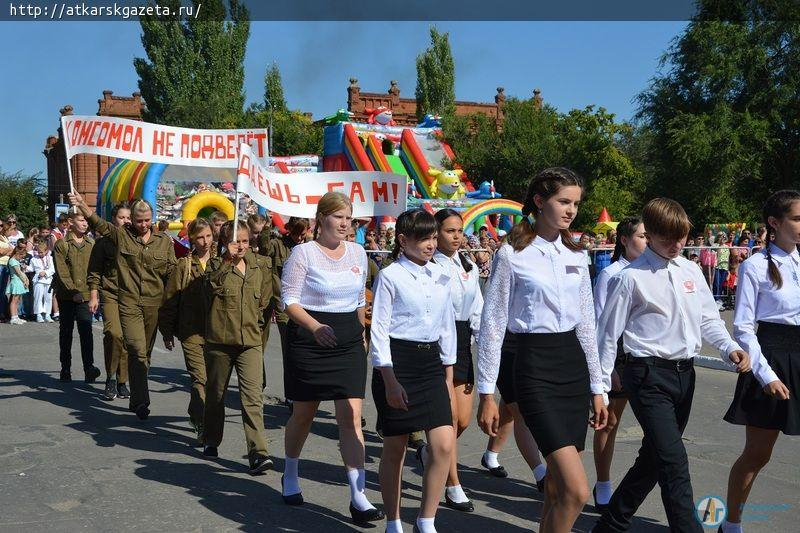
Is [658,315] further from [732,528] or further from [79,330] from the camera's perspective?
[79,330]

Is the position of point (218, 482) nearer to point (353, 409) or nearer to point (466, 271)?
point (353, 409)

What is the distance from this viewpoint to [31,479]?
6.12m

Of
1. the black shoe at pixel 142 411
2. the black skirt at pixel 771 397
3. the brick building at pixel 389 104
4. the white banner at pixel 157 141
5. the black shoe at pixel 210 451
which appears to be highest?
the brick building at pixel 389 104

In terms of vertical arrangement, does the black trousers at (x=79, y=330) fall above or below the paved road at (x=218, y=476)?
above

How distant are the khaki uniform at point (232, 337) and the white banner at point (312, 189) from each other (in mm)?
1322

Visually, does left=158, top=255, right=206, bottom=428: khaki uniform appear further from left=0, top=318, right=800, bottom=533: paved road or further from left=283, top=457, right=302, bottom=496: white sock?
left=283, top=457, right=302, bottom=496: white sock

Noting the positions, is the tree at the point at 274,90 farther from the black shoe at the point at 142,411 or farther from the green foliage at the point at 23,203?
the black shoe at the point at 142,411

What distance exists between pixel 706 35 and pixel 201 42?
33959mm

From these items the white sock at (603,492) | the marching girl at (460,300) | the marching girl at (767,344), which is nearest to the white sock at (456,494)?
the marching girl at (460,300)

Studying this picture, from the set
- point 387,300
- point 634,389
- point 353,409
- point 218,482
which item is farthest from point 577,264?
point 218,482

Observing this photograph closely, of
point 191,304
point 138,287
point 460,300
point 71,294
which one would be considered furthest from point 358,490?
point 71,294

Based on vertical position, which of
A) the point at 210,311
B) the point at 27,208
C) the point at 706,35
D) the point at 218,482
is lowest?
the point at 218,482

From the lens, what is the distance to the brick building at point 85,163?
6231 cm

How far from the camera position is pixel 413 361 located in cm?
484
